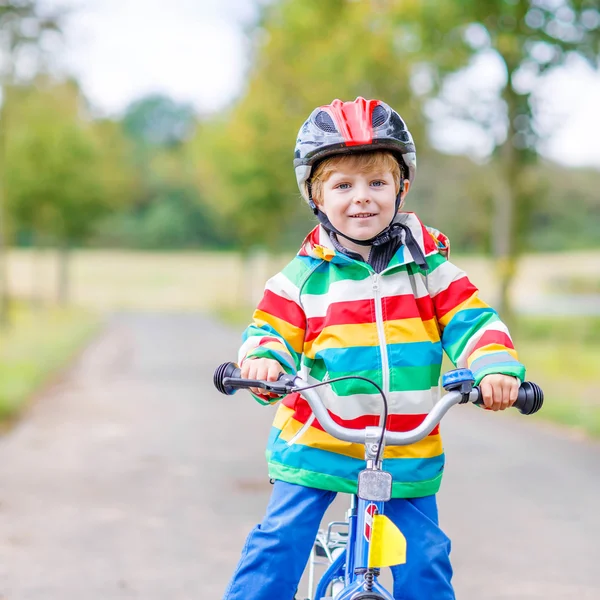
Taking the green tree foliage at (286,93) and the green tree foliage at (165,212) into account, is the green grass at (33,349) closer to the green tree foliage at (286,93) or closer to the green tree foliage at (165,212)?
the green tree foliage at (286,93)

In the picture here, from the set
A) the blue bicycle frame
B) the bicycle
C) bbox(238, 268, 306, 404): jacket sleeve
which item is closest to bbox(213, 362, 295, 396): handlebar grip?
the bicycle

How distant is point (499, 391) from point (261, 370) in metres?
0.62

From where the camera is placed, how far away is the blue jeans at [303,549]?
2.62 m

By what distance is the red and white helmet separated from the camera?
8.87 feet

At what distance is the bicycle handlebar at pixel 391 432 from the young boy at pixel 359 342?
7 centimetres

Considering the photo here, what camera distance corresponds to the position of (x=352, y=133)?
2.71 m

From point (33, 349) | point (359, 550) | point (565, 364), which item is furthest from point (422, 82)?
point (359, 550)

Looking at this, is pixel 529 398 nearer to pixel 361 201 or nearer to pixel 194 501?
pixel 361 201

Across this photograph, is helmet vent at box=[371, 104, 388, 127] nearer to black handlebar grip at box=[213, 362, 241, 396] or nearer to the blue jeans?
black handlebar grip at box=[213, 362, 241, 396]

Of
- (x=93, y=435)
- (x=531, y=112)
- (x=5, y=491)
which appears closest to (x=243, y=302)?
Result: (x=531, y=112)

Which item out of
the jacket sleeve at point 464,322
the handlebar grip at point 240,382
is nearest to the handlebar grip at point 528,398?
the jacket sleeve at point 464,322

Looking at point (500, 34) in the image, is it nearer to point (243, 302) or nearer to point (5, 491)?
point (5, 491)

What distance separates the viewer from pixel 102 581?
14.7 ft

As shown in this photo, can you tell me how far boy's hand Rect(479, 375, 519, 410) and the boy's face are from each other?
1.89 ft
